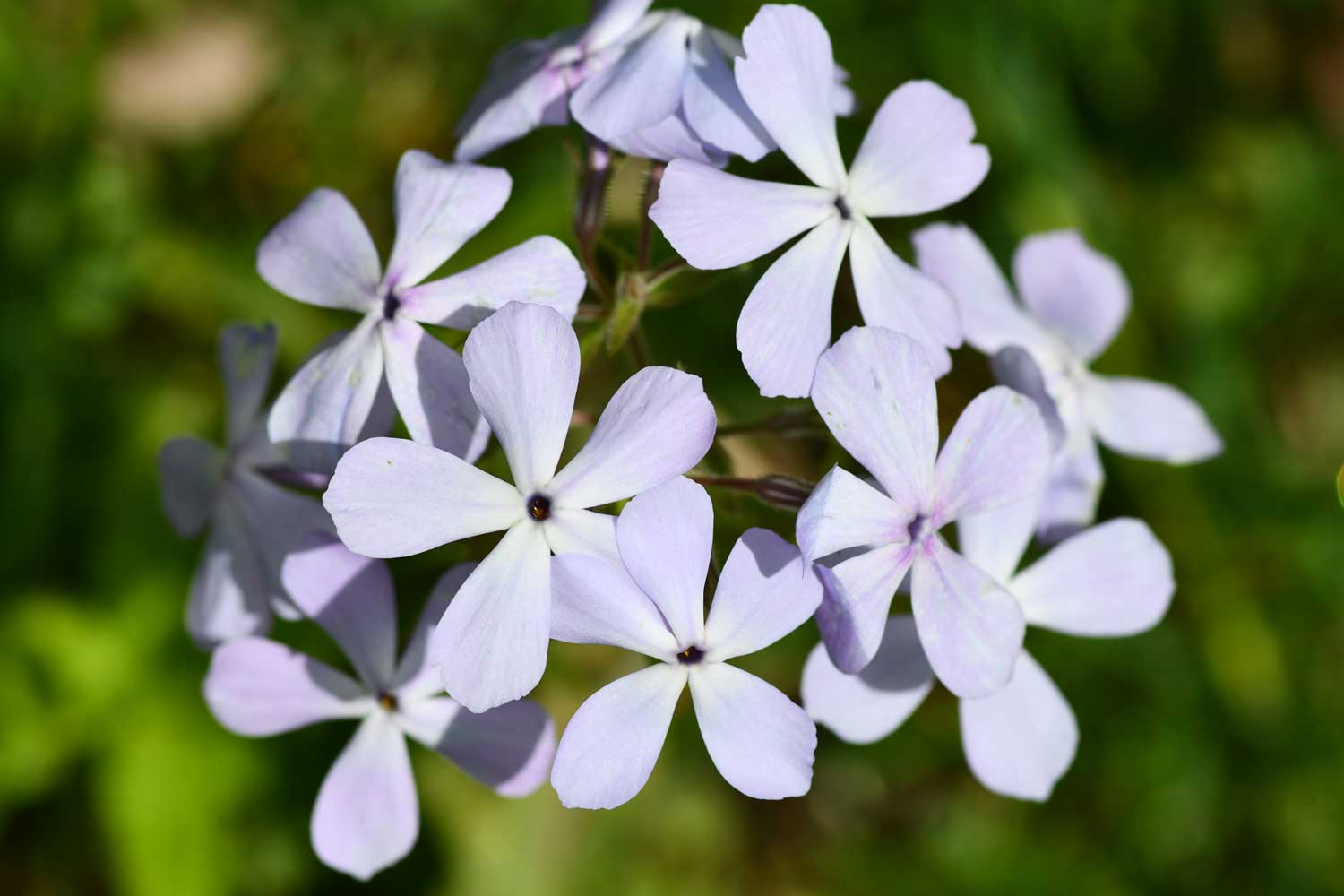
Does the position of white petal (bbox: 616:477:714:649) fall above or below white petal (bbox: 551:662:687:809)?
above

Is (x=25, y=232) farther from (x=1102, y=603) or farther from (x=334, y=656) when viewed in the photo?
(x=1102, y=603)

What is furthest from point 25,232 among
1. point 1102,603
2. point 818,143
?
point 1102,603

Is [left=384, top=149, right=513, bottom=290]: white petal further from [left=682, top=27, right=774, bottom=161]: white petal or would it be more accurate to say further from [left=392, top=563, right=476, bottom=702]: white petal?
[left=392, top=563, right=476, bottom=702]: white petal

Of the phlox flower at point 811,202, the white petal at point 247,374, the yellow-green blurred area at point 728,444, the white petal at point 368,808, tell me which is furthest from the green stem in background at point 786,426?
the yellow-green blurred area at point 728,444

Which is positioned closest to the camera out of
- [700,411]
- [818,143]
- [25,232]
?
[700,411]

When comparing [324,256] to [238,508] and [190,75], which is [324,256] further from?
[190,75]

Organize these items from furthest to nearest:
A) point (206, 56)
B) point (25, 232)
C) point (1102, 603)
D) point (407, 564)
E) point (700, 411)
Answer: point (206, 56) → point (25, 232) → point (407, 564) → point (1102, 603) → point (700, 411)

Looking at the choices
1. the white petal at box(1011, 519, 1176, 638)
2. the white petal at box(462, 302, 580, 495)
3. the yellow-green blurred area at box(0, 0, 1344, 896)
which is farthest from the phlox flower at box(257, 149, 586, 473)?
the yellow-green blurred area at box(0, 0, 1344, 896)

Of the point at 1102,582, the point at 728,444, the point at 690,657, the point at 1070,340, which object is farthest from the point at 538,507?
the point at 728,444
